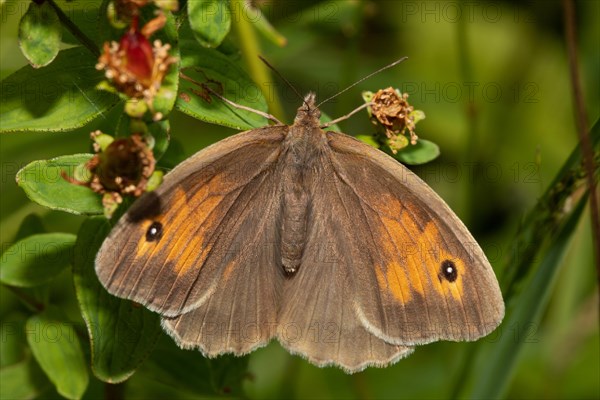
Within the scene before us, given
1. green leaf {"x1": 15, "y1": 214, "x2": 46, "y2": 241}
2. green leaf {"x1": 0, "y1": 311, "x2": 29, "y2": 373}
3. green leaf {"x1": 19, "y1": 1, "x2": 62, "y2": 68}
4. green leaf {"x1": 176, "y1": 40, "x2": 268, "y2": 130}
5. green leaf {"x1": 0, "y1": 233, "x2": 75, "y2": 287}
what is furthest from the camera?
green leaf {"x1": 0, "y1": 311, "x2": 29, "y2": 373}

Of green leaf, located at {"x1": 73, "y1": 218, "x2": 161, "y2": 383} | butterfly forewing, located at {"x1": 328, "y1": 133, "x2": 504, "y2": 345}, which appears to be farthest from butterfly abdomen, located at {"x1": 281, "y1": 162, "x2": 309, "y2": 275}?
green leaf, located at {"x1": 73, "y1": 218, "x2": 161, "y2": 383}

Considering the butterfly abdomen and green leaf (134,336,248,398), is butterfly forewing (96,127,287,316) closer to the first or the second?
the butterfly abdomen

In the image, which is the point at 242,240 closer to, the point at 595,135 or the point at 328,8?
the point at 595,135

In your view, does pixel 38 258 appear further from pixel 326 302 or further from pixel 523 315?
pixel 523 315

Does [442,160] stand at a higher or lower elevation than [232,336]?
lower

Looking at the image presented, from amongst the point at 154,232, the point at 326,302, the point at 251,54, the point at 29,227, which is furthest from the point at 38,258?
the point at 251,54

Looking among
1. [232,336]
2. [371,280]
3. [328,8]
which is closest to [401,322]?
[371,280]
